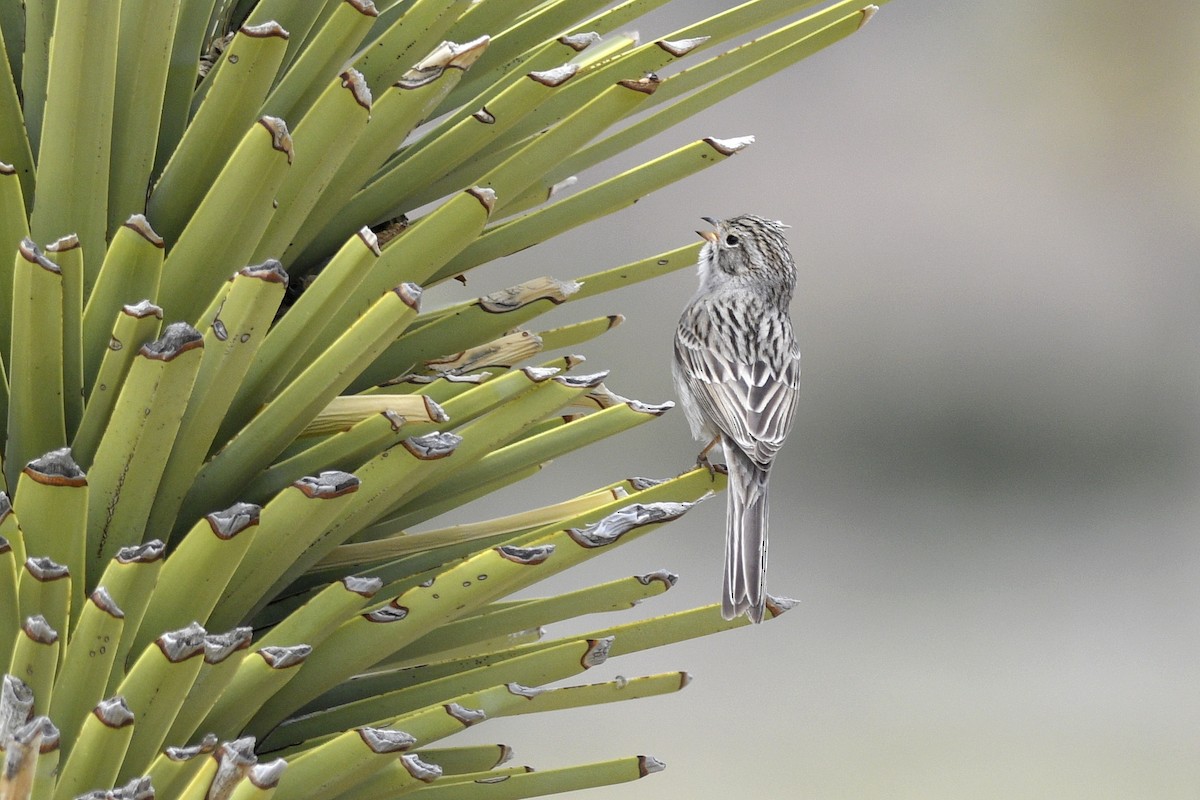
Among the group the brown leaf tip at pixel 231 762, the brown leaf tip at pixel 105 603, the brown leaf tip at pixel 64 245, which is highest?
the brown leaf tip at pixel 64 245

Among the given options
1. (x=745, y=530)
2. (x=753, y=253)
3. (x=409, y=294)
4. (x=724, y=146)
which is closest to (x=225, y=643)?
(x=409, y=294)

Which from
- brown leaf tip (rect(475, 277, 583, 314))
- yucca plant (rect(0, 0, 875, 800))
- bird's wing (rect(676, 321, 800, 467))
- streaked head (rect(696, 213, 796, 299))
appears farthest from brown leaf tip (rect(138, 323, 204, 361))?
streaked head (rect(696, 213, 796, 299))

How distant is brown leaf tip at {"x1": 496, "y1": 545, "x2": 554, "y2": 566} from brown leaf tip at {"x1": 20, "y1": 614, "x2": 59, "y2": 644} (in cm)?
15

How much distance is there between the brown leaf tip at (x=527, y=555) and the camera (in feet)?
1.38

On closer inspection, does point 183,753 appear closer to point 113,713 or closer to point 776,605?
point 113,713

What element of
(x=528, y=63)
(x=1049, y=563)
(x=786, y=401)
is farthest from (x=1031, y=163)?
(x=528, y=63)

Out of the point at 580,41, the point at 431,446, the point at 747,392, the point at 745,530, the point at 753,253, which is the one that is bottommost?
the point at 431,446

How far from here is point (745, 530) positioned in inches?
51.3

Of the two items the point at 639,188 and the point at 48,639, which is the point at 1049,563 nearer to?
the point at 639,188

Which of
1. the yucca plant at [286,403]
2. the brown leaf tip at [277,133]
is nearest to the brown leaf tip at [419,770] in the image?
the yucca plant at [286,403]

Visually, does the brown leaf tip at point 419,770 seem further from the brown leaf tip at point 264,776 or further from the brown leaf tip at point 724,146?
the brown leaf tip at point 724,146

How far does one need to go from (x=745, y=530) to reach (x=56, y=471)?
3.34 ft

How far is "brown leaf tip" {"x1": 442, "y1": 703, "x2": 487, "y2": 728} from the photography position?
1.38 ft

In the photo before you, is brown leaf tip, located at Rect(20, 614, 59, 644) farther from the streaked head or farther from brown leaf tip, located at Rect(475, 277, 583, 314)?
the streaked head
